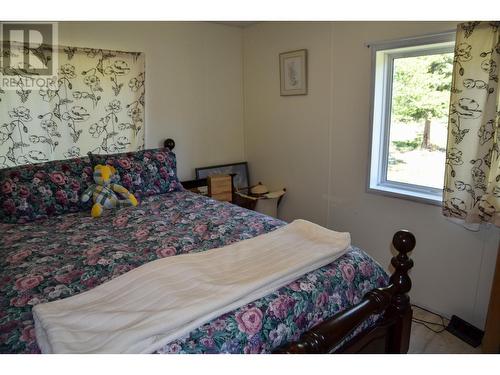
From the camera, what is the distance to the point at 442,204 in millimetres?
2143

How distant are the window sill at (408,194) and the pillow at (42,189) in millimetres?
2003

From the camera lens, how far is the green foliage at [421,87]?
7.30 feet

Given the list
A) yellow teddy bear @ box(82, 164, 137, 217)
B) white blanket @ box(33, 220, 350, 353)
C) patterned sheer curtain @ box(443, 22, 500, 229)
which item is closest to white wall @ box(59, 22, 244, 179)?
yellow teddy bear @ box(82, 164, 137, 217)

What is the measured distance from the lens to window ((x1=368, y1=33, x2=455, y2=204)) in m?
2.25

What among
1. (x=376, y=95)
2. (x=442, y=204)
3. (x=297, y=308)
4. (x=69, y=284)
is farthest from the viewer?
(x=376, y=95)

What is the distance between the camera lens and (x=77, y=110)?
2.59m

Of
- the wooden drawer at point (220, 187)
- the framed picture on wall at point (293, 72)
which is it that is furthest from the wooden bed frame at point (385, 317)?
the wooden drawer at point (220, 187)

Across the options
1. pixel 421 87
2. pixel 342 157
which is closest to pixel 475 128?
pixel 421 87

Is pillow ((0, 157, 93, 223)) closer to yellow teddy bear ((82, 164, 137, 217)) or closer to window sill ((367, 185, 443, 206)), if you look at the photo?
yellow teddy bear ((82, 164, 137, 217))

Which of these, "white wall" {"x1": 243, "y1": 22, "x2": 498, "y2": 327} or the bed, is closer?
the bed

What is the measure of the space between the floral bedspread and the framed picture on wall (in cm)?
132
